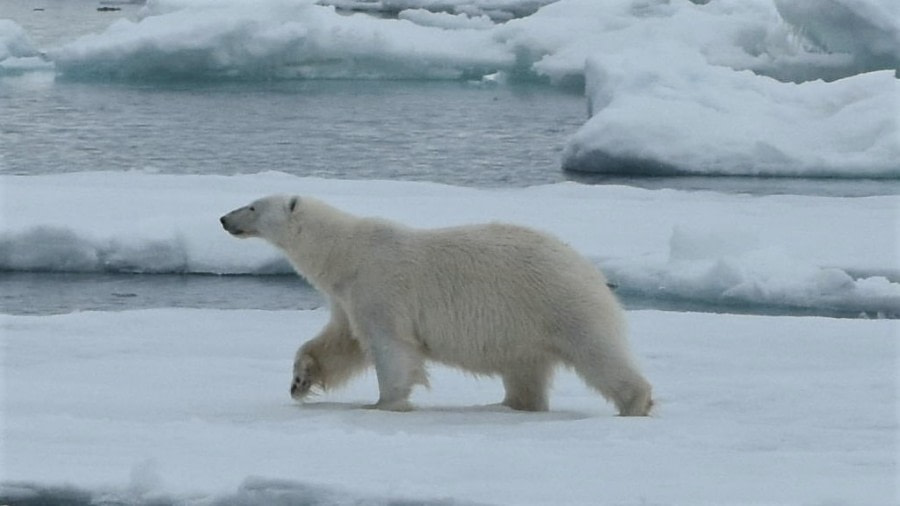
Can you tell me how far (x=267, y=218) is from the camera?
4395 millimetres

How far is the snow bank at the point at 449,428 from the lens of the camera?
3.00 meters

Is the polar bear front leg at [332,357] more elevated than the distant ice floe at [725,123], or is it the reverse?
the polar bear front leg at [332,357]

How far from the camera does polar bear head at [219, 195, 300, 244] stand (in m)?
4.38

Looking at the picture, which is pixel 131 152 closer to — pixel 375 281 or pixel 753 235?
pixel 753 235

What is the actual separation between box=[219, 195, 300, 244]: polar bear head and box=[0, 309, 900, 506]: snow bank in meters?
0.47

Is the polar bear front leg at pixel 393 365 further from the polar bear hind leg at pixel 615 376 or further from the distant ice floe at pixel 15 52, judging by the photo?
the distant ice floe at pixel 15 52

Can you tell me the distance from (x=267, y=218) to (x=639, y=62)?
10502mm

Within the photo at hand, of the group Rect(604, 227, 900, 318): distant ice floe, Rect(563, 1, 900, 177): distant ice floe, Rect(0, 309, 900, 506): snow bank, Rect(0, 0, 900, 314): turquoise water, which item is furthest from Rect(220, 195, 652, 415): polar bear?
Rect(563, 1, 900, 177): distant ice floe

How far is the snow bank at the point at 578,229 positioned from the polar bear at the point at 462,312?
346 cm

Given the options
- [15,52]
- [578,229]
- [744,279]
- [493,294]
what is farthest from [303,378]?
[15,52]

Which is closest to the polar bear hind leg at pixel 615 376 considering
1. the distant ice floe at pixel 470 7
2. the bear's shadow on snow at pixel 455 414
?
the bear's shadow on snow at pixel 455 414

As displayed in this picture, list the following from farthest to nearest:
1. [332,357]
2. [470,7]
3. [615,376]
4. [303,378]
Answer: [470,7], [332,357], [303,378], [615,376]

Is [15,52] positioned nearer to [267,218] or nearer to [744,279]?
[744,279]

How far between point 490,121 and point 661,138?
4.40 metres
